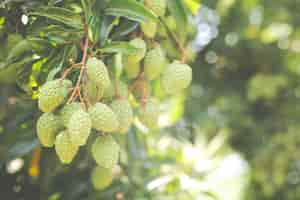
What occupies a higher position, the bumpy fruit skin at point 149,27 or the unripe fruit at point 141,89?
the bumpy fruit skin at point 149,27

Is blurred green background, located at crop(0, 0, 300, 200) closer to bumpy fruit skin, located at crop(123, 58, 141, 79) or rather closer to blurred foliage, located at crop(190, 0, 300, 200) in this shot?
blurred foliage, located at crop(190, 0, 300, 200)

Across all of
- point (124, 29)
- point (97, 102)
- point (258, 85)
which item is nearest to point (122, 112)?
point (97, 102)

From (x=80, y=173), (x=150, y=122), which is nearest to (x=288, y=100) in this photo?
(x=80, y=173)

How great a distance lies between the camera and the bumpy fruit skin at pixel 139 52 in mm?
885

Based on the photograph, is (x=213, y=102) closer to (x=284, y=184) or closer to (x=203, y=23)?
(x=203, y=23)

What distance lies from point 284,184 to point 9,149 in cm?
159

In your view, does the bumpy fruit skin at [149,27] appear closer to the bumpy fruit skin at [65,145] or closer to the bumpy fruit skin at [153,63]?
the bumpy fruit skin at [153,63]

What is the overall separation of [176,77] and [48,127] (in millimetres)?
243

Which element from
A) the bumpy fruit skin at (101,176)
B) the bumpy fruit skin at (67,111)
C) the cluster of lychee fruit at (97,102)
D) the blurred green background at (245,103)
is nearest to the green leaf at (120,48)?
the cluster of lychee fruit at (97,102)

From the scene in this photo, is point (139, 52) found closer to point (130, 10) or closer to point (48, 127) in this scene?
point (130, 10)

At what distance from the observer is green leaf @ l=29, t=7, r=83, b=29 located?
848 mm

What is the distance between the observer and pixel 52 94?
773mm

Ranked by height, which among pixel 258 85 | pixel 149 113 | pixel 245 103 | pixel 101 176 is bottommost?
pixel 245 103

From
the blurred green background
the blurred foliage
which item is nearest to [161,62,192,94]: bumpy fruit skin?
the blurred green background
